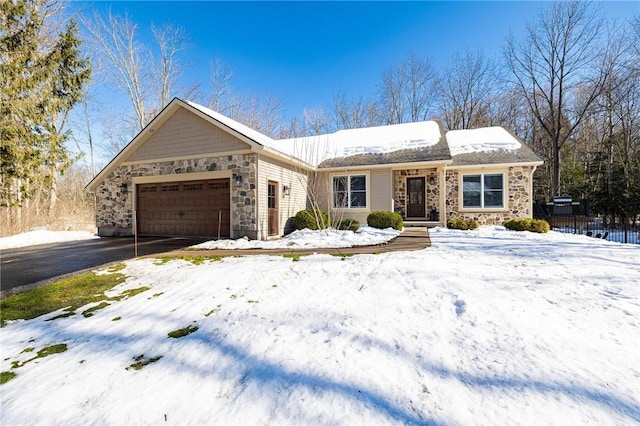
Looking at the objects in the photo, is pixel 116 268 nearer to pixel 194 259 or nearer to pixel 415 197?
pixel 194 259

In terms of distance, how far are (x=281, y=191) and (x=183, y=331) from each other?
766cm

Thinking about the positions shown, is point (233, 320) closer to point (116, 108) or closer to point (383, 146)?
point (383, 146)

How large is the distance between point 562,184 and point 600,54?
8.83 meters

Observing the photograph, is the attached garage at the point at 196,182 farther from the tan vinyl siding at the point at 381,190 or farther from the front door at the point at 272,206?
the tan vinyl siding at the point at 381,190

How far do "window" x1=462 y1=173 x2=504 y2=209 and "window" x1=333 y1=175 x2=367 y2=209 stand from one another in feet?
15.3

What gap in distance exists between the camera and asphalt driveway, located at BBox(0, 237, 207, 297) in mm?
4762

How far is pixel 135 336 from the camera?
9.96 ft

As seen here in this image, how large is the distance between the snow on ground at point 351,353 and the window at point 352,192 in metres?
7.89

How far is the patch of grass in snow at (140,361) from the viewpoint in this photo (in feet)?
8.15

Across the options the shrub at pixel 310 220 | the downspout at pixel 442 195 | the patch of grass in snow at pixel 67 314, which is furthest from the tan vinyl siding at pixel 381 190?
the patch of grass in snow at pixel 67 314

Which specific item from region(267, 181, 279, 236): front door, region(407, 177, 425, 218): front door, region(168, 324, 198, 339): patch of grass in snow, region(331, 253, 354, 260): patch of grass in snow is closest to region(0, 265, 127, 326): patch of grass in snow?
region(168, 324, 198, 339): patch of grass in snow

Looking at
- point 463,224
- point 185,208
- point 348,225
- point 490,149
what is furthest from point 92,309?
point 490,149

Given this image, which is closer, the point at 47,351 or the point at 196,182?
the point at 47,351

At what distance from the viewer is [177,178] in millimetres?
10156
